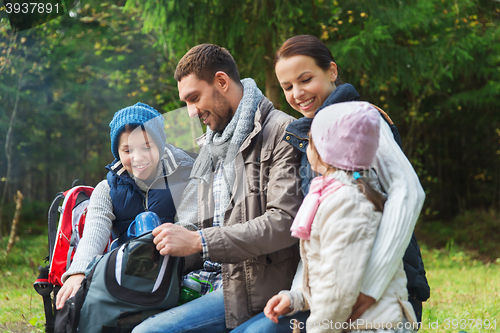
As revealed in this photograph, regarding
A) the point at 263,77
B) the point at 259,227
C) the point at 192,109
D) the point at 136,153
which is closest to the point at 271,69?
the point at 263,77

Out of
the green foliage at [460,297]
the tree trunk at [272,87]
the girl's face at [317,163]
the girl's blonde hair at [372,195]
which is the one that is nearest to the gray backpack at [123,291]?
the girl's face at [317,163]

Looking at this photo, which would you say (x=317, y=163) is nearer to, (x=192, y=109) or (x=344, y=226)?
Answer: (x=344, y=226)

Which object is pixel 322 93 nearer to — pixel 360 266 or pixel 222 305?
pixel 360 266

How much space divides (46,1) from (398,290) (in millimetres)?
6581

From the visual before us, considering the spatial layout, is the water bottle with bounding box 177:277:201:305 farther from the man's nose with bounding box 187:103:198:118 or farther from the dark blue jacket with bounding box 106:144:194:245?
the man's nose with bounding box 187:103:198:118

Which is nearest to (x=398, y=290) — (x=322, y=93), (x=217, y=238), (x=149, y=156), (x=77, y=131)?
(x=217, y=238)

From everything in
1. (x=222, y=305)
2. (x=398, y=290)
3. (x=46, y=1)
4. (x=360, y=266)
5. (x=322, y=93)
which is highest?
(x=46, y=1)

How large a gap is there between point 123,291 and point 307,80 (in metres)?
1.22

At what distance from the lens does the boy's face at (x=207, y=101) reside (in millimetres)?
2137

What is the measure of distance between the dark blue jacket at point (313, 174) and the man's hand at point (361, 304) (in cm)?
27

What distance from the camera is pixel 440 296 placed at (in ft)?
15.2

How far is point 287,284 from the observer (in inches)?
72.0

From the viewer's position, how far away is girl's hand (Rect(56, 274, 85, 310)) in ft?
6.20

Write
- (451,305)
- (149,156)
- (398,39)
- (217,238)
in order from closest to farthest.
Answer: (217,238) → (149,156) → (451,305) → (398,39)
